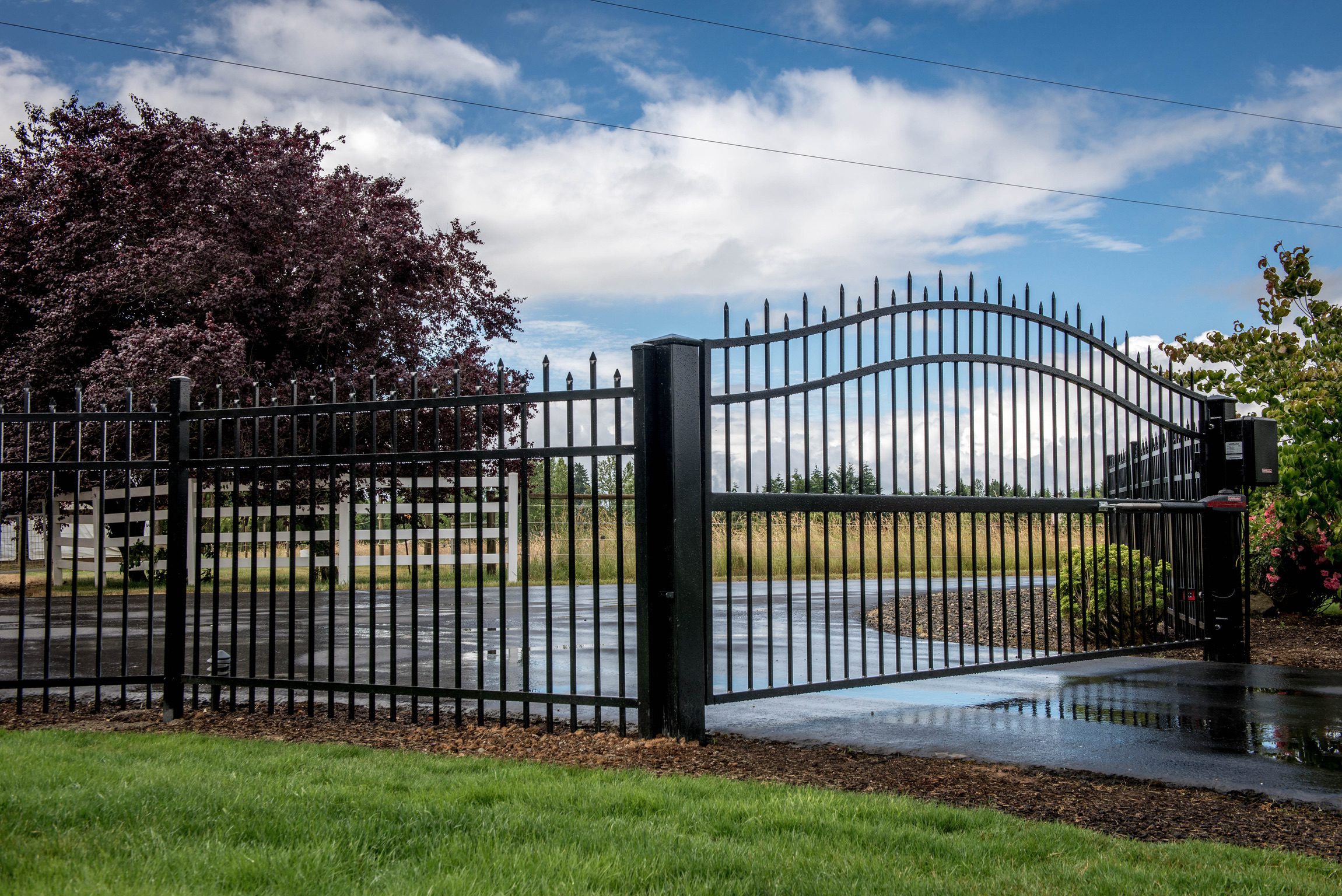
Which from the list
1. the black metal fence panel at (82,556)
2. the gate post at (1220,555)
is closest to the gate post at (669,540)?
the black metal fence panel at (82,556)

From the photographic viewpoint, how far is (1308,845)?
168 inches

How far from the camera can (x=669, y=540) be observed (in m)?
5.76

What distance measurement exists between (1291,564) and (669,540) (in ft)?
39.1

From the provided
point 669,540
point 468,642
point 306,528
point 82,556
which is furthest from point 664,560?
point 82,556

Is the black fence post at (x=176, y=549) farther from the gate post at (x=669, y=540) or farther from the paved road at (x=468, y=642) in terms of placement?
the gate post at (x=669, y=540)

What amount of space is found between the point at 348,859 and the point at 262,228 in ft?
63.6

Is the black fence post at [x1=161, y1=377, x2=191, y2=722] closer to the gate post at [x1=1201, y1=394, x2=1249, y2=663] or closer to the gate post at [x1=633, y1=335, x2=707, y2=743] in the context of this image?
the gate post at [x1=633, y1=335, x2=707, y2=743]

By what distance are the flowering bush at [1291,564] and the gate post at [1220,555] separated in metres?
3.67

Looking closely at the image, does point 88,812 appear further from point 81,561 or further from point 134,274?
point 81,561

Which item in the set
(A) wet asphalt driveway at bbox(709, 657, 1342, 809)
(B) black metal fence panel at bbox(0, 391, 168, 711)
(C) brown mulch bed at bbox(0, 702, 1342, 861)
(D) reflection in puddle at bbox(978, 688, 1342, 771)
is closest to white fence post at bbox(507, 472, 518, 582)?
(B) black metal fence panel at bbox(0, 391, 168, 711)

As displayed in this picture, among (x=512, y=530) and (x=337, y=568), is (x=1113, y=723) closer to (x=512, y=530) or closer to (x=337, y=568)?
(x=337, y=568)

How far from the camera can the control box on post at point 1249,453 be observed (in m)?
9.77

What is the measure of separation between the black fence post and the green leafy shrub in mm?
7711

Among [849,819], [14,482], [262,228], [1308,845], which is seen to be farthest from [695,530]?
[14,482]
